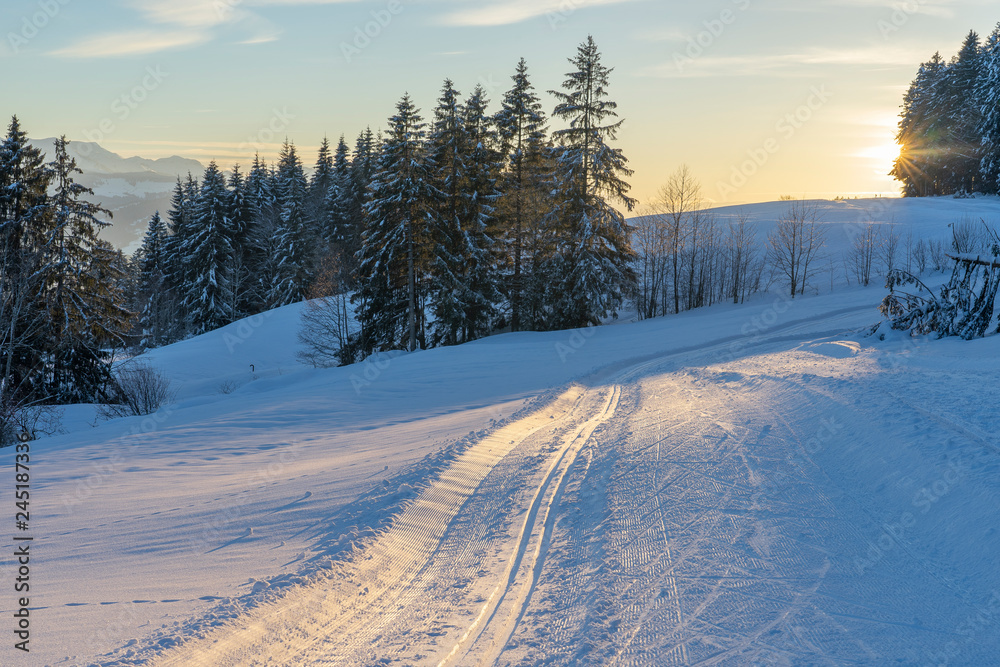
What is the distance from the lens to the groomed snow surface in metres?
4.12

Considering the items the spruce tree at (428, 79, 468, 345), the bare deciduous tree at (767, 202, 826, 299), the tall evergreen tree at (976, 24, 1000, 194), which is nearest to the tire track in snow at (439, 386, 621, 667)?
the spruce tree at (428, 79, 468, 345)

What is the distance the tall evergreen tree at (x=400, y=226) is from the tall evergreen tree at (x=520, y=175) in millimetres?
4678

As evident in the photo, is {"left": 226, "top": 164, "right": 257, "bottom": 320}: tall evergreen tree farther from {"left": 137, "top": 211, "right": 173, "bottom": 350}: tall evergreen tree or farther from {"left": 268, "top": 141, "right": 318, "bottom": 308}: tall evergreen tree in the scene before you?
{"left": 137, "top": 211, "right": 173, "bottom": 350}: tall evergreen tree

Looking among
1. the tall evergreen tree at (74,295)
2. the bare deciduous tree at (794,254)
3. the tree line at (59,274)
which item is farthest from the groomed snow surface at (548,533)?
the bare deciduous tree at (794,254)

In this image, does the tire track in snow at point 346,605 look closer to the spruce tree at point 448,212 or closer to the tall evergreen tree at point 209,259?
the spruce tree at point 448,212

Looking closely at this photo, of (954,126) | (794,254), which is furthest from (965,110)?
(794,254)

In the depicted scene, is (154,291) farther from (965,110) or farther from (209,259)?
(965,110)

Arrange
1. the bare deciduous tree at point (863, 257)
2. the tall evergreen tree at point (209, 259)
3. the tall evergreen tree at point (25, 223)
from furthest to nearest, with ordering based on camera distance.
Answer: the tall evergreen tree at point (209, 259) < the bare deciduous tree at point (863, 257) < the tall evergreen tree at point (25, 223)

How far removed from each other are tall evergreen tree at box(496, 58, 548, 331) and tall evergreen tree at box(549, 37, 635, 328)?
1818 mm

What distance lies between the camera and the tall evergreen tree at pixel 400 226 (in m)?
29.7

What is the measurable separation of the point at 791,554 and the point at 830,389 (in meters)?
6.47

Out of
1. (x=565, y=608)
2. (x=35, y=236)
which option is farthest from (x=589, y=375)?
(x=35, y=236)

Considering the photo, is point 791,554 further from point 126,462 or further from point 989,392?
point 126,462

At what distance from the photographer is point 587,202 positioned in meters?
31.7
